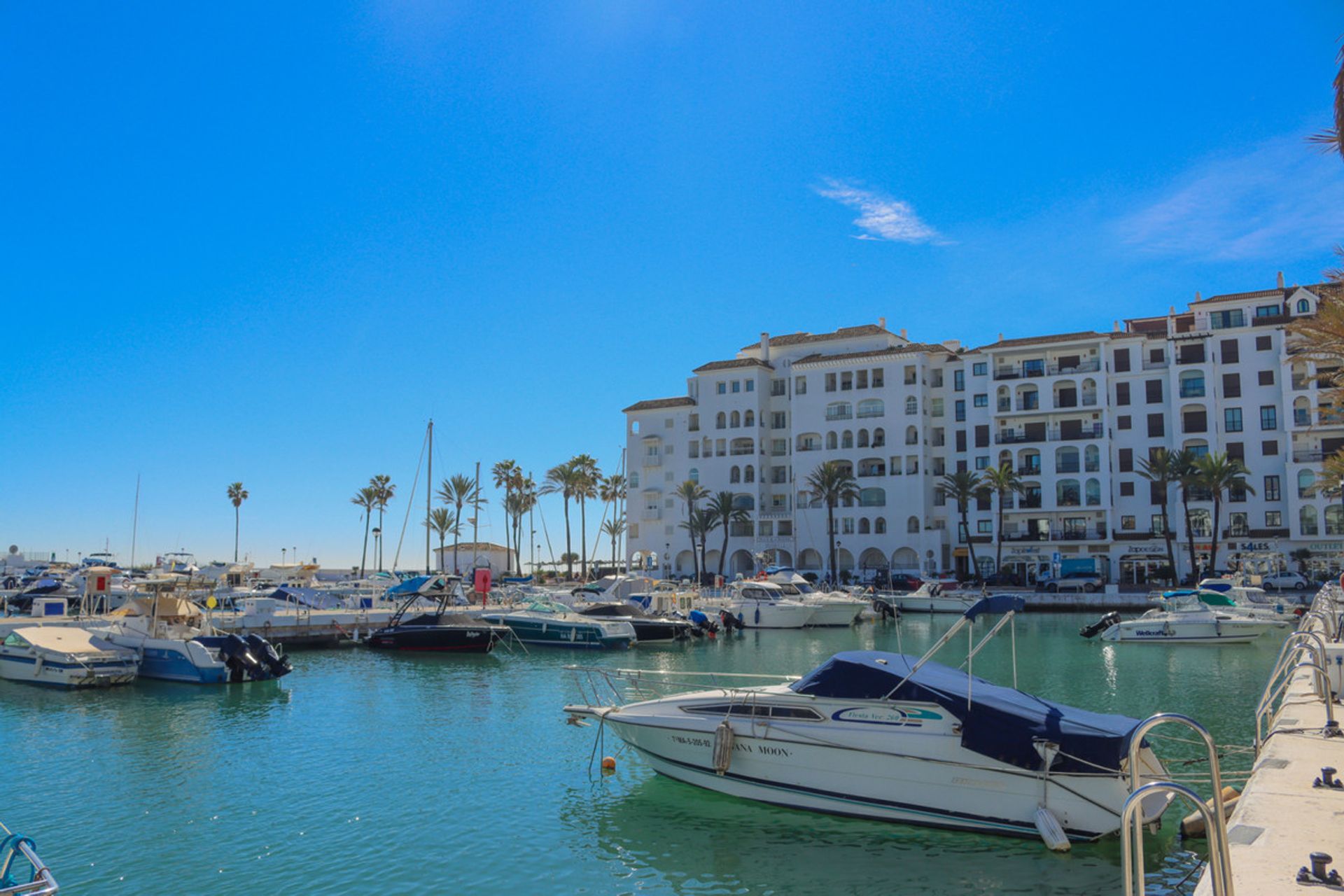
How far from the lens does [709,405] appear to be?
327ft

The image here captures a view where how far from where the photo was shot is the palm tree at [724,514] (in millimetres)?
92250

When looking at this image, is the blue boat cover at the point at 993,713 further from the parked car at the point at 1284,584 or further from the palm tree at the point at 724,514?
the palm tree at the point at 724,514

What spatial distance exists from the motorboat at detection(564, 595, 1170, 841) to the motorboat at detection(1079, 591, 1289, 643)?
107 ft

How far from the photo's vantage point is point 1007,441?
8500 centimetres

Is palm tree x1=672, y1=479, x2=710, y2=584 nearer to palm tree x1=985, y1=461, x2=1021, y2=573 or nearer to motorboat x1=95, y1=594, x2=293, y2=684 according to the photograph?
palm tree x1=985, y1=461, x2=1021, y2=573

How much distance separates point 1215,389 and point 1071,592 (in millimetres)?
21651

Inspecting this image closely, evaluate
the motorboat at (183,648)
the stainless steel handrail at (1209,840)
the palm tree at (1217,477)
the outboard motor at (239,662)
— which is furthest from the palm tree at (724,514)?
the stainless steel handrail at (1209,840)

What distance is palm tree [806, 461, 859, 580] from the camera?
85.8 metres

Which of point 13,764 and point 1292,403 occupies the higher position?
point 1292,403

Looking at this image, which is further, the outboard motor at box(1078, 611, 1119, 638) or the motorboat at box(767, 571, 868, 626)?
the motorboat at box(767, 571, 868, 626)

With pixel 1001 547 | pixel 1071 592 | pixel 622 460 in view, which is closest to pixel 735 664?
pixel 1071 592

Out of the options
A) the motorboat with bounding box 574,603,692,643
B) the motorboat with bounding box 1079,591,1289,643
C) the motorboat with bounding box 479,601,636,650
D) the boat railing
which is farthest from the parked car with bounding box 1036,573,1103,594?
the boat railing

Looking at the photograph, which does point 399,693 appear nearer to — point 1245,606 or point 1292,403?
point 1245,606

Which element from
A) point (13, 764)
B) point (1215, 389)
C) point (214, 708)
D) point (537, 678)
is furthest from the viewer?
→ point (1215, 389)
